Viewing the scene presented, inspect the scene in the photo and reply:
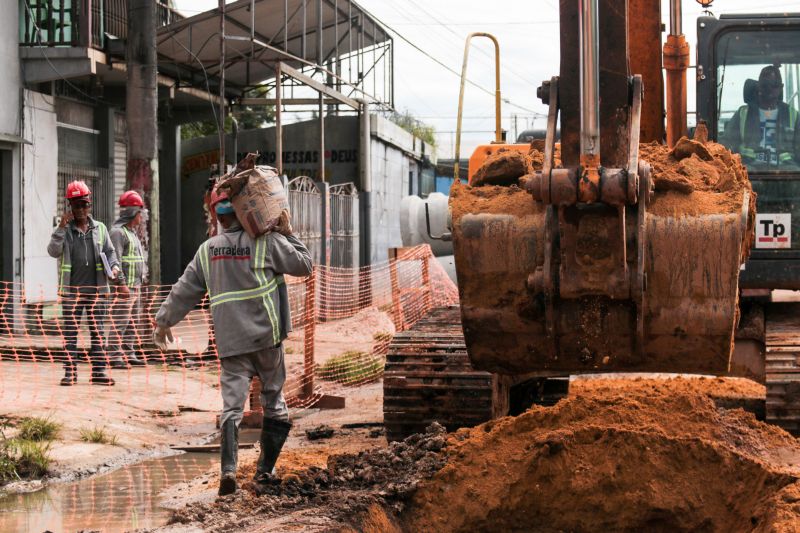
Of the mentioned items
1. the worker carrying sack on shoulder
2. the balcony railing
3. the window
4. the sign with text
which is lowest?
the sign with text

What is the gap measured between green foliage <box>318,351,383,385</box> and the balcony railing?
5948 millimetres

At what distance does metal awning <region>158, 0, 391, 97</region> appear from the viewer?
1739 centimetres

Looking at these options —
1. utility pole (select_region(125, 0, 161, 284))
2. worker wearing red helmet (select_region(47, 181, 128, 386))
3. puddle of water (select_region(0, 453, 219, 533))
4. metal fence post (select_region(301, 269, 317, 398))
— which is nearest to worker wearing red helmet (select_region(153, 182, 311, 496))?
puddle of water (select_region(0, 453, 219, 533))

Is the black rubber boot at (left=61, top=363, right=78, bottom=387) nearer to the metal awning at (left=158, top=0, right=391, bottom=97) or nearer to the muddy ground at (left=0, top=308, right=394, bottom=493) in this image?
the muddy ground at (left=0, top=308, right=394, bottom=493)

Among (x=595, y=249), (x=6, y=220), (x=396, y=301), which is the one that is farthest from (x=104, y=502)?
(x=6, y=220)

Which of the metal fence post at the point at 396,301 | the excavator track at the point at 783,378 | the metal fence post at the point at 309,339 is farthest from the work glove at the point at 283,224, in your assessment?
the metal fence post at the point at 396,301

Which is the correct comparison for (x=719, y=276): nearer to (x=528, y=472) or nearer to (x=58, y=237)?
(x=528, y=472)

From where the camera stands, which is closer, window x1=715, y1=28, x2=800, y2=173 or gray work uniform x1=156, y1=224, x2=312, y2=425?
gray work uniform x1=156, y1=224, x2=312, y2=425

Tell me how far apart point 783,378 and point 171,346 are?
4242 mm

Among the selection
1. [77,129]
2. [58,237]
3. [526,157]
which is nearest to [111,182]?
[77,129]

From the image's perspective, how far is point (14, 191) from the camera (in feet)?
48.8

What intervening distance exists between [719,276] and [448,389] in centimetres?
302

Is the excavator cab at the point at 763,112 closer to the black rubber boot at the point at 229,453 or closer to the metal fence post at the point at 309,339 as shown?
the black rubber boot at the point at 229,453

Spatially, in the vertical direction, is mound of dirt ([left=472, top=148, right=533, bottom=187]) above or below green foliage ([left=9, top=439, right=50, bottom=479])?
above
